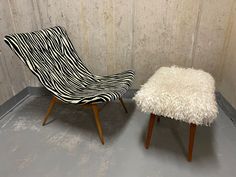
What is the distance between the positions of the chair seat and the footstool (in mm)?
225

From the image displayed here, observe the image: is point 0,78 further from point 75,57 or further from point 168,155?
point 168,155

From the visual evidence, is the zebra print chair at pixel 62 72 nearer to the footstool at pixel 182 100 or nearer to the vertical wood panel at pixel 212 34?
the footstool at pixel 182 100

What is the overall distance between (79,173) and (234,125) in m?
1.38

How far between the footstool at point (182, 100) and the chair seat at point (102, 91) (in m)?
0.22

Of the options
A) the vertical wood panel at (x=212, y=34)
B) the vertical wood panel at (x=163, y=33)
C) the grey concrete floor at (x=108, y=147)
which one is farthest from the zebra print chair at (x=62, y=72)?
the vertical wood panel at (x=212, y=34)

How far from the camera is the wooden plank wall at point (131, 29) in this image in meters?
1.76

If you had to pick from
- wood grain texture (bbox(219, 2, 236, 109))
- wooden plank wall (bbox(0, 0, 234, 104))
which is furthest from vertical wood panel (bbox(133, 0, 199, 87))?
wood grain texture (bbox(219, 2, 236, 109))

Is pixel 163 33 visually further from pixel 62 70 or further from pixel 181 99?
pixel 62 70

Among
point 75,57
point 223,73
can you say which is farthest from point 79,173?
point 223,73

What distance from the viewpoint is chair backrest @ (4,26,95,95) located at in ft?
4.56

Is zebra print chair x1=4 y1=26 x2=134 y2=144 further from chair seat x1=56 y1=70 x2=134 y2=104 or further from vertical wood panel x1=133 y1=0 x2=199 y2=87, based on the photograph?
vertical wood panel x1=133 y1=0 x2=199 y2=87

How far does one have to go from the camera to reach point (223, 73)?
193 centimetres

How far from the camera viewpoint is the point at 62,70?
1694 mm

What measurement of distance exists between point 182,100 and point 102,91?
0.62 meters
